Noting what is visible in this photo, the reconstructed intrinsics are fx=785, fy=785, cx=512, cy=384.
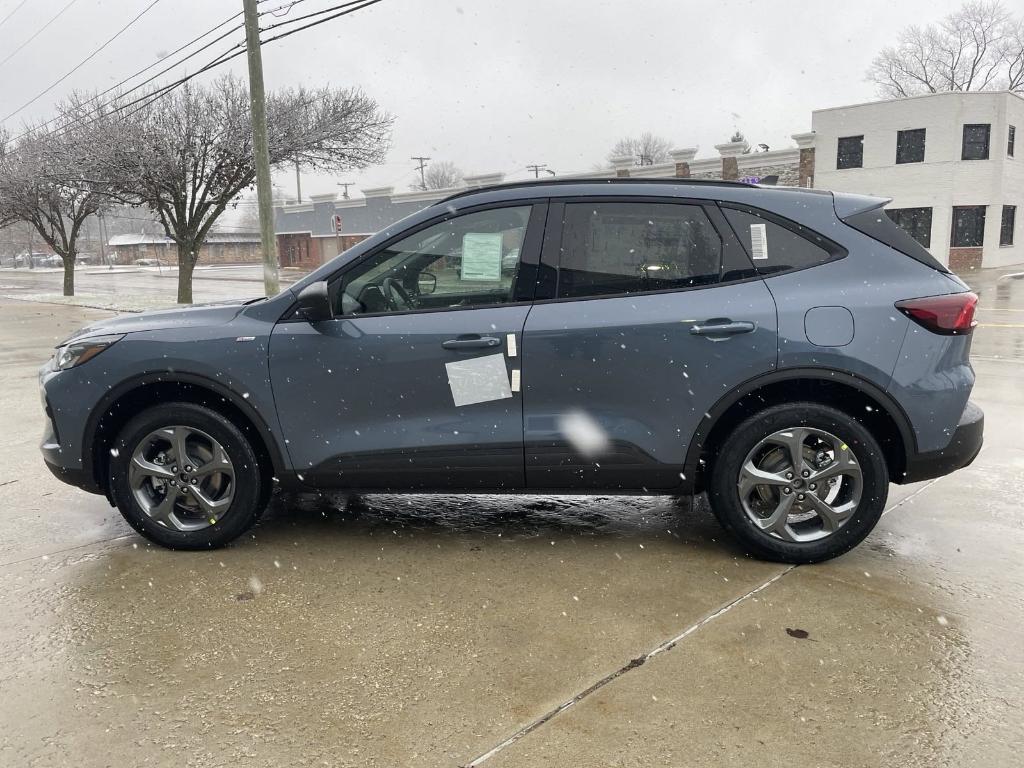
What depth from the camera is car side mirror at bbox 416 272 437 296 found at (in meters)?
3.73

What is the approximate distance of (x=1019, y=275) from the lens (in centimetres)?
2775

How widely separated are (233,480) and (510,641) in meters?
1.67

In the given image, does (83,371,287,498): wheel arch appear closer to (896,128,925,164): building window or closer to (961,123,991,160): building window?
(896,128,925,164): building window

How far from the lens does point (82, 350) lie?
3859mm

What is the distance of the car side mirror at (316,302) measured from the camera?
11.9 ft

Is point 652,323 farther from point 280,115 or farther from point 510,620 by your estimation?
point 280,115

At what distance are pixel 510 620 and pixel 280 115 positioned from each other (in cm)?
2054

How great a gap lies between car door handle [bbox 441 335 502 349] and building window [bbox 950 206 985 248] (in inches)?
1322

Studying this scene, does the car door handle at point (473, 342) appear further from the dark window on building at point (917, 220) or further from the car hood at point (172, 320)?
the dark window on building at point (917, 220)

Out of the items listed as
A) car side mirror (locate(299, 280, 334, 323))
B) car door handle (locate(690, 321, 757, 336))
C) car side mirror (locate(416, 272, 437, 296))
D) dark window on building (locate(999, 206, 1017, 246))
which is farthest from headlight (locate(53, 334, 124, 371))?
dark window on building (locate(999, 206, 1017, 246))

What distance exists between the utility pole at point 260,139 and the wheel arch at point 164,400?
34.5ft

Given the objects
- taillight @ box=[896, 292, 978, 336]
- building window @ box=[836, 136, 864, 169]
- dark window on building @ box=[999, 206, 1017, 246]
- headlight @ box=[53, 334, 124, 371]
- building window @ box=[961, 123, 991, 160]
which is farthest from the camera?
building window @ box=[836, 136, 864, 169]

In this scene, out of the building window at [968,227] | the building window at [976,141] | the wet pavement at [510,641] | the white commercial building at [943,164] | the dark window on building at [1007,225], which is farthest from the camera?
the dark window on building at [1007,225]

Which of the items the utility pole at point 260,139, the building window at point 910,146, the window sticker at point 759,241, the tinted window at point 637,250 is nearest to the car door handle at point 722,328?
the tinted window at point 637,250
